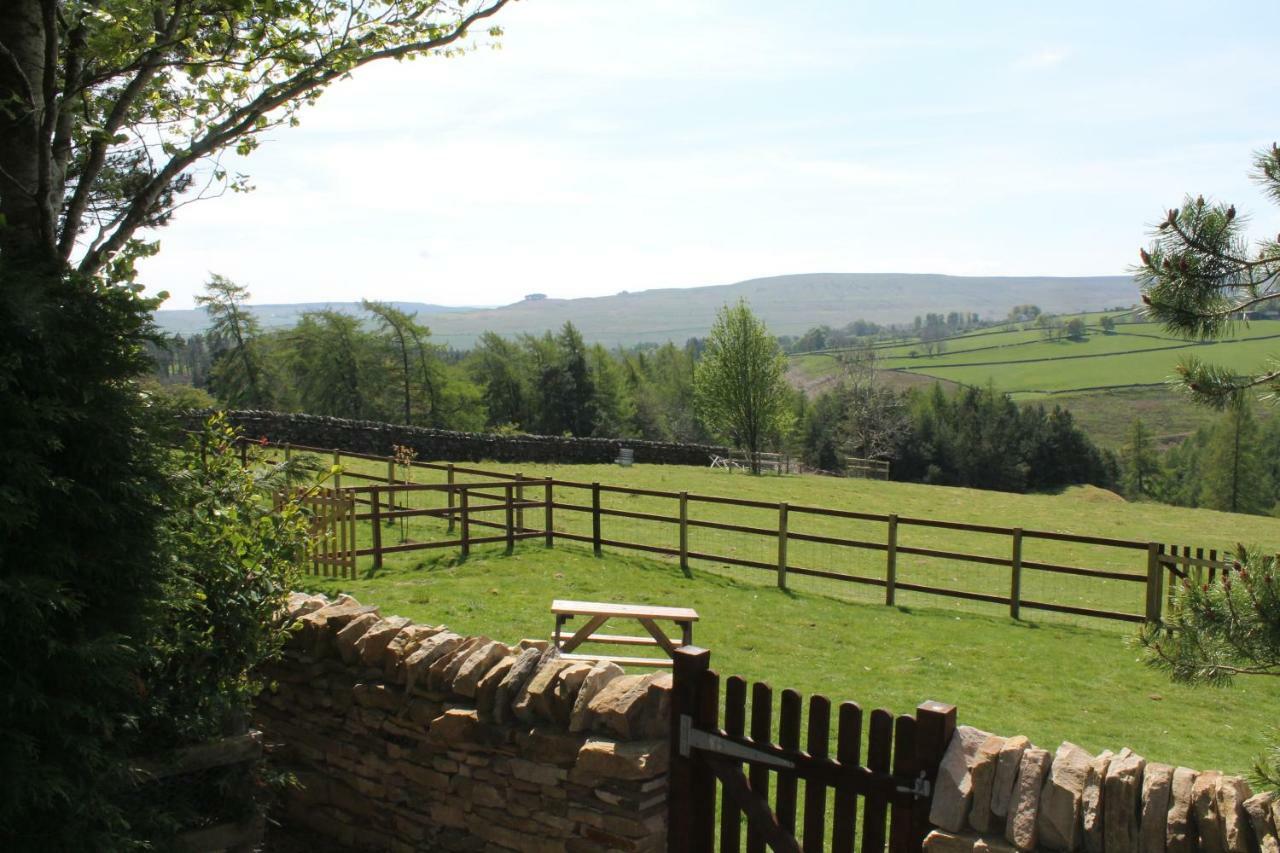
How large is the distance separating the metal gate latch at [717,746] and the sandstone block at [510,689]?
1.05 m

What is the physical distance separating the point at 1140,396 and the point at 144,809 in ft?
437

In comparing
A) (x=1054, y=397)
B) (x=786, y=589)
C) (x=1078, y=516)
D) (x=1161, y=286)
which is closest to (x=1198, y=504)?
(x=1054, y=397)

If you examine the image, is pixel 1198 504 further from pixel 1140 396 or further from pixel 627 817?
pixel 627 817

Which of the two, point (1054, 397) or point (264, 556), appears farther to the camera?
point (1054, 397)

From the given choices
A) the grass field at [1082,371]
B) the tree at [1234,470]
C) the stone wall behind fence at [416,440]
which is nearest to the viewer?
the stone wall behind fence at [416,440]

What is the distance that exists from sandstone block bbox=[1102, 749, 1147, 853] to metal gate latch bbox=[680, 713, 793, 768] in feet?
3.82

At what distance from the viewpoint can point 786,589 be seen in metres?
12.6

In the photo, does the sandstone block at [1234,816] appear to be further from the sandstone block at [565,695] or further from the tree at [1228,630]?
the sandstone block at [565,695]

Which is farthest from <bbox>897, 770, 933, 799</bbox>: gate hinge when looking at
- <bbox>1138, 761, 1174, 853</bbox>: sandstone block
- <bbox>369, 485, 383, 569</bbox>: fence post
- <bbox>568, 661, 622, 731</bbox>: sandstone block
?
<bbox>369, 485, 383, 569</bbox>: fence post

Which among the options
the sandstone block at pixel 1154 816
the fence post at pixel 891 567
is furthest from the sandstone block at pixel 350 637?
the fence post at pixel 891 567

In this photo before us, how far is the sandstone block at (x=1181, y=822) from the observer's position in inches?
120

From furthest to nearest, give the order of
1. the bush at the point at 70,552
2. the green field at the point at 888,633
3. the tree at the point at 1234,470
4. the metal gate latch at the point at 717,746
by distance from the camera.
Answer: the tree at the point at 1234,470, the green field at the point at 888,633, the metal gate latch at the point at 717,746, the bush at the point at 70,552

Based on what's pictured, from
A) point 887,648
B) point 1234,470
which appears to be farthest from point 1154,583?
point 1234,470

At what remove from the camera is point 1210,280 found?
3.39m
